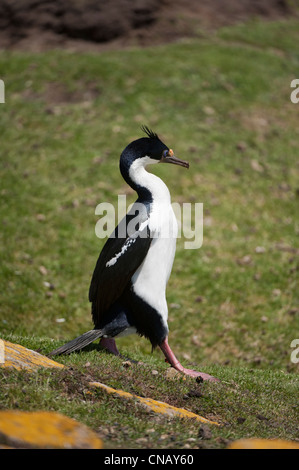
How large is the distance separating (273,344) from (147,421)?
207 inches

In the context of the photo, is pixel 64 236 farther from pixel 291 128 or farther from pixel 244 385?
pixel 291 128

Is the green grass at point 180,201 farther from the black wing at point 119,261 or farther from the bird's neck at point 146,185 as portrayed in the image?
the bird's neck at point 146,185

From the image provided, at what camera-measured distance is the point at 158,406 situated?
193 inches

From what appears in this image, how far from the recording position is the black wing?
19.2 feet

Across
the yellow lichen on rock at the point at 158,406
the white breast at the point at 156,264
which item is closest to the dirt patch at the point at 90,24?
the white breast at the point at 156,264

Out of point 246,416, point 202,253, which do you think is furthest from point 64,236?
point 246,416

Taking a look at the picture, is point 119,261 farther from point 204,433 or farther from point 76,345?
point 204,433

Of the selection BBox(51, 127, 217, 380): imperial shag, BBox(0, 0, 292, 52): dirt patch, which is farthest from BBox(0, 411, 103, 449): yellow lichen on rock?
BBox(0, 0, 292, 52): dirt patch

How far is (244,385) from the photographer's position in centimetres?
630

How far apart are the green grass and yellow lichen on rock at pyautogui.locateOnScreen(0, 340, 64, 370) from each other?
9.4 inches

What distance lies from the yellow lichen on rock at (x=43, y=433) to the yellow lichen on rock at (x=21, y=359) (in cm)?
124

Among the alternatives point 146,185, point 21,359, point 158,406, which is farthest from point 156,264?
point 21,359

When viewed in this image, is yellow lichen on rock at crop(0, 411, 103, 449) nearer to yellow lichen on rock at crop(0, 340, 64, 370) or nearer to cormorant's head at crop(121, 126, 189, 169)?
yellow lichen on rock at crop(0, 340, 64, 370)

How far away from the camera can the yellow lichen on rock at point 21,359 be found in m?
5.00
